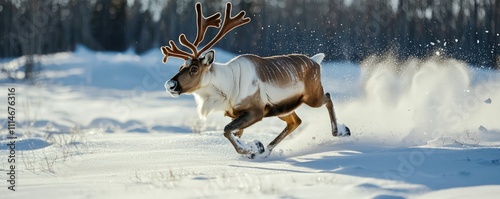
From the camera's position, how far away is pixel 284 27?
124 ft

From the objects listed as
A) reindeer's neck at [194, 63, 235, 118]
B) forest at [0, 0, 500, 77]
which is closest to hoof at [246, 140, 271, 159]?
reindeer's neck at [194, 63, 235, 118]

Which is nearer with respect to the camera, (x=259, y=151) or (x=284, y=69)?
(x=259, y=151)

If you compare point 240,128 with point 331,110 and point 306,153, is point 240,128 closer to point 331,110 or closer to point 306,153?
point 306,153

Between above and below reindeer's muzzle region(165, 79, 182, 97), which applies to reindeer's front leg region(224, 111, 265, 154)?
below

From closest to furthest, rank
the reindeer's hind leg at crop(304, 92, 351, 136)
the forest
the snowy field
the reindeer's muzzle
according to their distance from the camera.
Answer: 1. the snowy field
2. the reindeer's muzzle
3. the reindeer's hind leg at crop(304, 92, 351, 136)
4. the forest

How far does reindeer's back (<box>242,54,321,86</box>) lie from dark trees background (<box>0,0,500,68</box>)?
61.9ft

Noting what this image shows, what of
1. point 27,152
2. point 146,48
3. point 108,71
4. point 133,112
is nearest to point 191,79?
point 27,152

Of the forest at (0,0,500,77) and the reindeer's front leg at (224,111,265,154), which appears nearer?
the reindeer's front leg at (224,111,265,154)

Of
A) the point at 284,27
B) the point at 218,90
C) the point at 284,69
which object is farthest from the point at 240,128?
the point at 284,27

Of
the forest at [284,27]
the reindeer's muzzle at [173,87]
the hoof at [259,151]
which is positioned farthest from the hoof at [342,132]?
the forest at [284,27]

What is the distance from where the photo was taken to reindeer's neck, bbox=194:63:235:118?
277 inches

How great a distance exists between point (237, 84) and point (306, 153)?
957 millimetres

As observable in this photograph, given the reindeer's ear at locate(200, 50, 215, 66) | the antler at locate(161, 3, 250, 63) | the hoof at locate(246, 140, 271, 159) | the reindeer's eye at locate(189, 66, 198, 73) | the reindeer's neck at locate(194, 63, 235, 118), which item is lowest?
the hoof at locate(246, 140, 271, 159)

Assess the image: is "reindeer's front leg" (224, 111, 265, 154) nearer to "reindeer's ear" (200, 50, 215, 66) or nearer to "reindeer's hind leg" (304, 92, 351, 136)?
"reindeer's ear" (200, 50, 215, 66)
